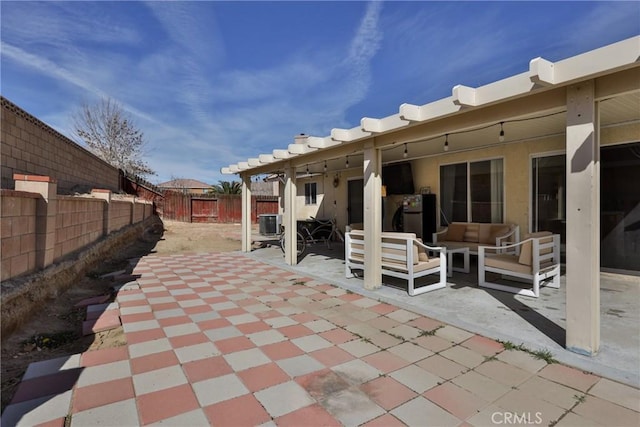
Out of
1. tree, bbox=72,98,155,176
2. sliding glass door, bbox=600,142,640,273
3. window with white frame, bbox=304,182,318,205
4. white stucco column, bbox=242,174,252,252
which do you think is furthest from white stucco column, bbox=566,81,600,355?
tree, bbox=72,98,155,176

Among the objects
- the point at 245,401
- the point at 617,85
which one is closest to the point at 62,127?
the point at 245,401

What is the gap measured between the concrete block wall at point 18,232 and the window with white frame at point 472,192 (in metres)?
7.74

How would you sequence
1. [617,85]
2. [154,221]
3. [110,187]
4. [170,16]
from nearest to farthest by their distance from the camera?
[617,85], [170,16], [110,187], [154,221]

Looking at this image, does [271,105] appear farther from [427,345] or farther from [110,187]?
[427,345]

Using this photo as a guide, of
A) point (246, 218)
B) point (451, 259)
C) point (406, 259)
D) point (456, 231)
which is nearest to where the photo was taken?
point (406, 259)

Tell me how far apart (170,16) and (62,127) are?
1800cm

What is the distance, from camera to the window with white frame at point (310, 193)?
1251 centimetres

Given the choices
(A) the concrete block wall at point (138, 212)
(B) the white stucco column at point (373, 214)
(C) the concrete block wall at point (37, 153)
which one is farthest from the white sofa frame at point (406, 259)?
(A) the concrete block wall at point (138, 212)

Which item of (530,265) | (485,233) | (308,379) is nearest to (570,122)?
(530,265)

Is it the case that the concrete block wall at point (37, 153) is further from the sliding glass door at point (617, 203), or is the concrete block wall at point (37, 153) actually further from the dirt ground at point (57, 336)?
the sliding glass door at point (617, 203)

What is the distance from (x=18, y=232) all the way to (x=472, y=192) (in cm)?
789

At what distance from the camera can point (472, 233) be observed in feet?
22.5

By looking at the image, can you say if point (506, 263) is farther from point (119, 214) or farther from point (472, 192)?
point (119, 214)

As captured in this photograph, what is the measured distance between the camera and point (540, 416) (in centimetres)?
196
